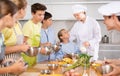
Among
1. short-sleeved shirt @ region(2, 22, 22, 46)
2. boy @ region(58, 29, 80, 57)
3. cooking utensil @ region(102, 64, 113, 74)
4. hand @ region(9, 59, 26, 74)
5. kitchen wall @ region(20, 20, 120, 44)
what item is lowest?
cooking utensil @ region(102, 64, 113, 74)

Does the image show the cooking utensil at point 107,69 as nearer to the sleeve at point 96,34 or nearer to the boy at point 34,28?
the boy at point 34,28

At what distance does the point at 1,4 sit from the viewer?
1.80 meters

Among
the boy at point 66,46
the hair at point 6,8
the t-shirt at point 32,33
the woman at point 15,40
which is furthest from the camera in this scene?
the boy at point 66,46

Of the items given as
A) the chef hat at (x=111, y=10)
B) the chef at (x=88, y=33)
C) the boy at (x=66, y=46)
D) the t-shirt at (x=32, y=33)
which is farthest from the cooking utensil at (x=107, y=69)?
the chef at (x=88, y=33)

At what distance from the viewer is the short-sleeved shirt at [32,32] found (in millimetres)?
3436

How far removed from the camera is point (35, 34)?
11.6 ft

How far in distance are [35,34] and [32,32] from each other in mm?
56

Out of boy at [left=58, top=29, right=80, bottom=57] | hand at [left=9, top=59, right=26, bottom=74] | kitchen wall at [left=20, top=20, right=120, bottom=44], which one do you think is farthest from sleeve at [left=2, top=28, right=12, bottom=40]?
kitchen wall at [left=20, top=20, right=120, bottom=44]

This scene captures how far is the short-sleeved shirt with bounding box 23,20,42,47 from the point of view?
3436 mm

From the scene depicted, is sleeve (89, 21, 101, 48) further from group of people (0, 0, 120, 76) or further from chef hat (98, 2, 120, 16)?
chef hat (98, 2, 120, 16)

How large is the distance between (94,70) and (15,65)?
3.09 feet

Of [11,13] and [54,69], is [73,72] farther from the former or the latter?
[11,13]

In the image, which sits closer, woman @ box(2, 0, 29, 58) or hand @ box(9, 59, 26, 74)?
hand @ box(9, 59, 26, 74)

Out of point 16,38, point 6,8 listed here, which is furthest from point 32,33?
point 6,8
